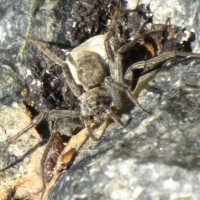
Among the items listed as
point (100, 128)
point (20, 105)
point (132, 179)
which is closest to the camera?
point (132, 179)

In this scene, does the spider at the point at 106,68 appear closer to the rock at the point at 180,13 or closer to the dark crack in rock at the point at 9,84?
the rock at the point at 180,13

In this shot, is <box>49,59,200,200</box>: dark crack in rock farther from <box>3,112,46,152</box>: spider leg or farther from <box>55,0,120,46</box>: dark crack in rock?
<box>55,0,120,46</box>: dark crack in rock

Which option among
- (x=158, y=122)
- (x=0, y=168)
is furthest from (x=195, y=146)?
(x=0, y=168)

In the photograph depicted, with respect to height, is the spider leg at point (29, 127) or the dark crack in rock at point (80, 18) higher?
the dark crack in rock at point (80, 18)

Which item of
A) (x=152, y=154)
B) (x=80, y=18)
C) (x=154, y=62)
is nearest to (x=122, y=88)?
(x=154, y=62)

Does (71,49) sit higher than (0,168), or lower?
higher

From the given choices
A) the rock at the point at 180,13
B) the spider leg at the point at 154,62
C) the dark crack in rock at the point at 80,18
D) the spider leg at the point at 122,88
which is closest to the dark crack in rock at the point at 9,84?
the dark crack in rock at the point at 80,18

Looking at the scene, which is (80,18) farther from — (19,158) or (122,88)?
(19,158)

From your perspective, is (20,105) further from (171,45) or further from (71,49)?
(171,45)
